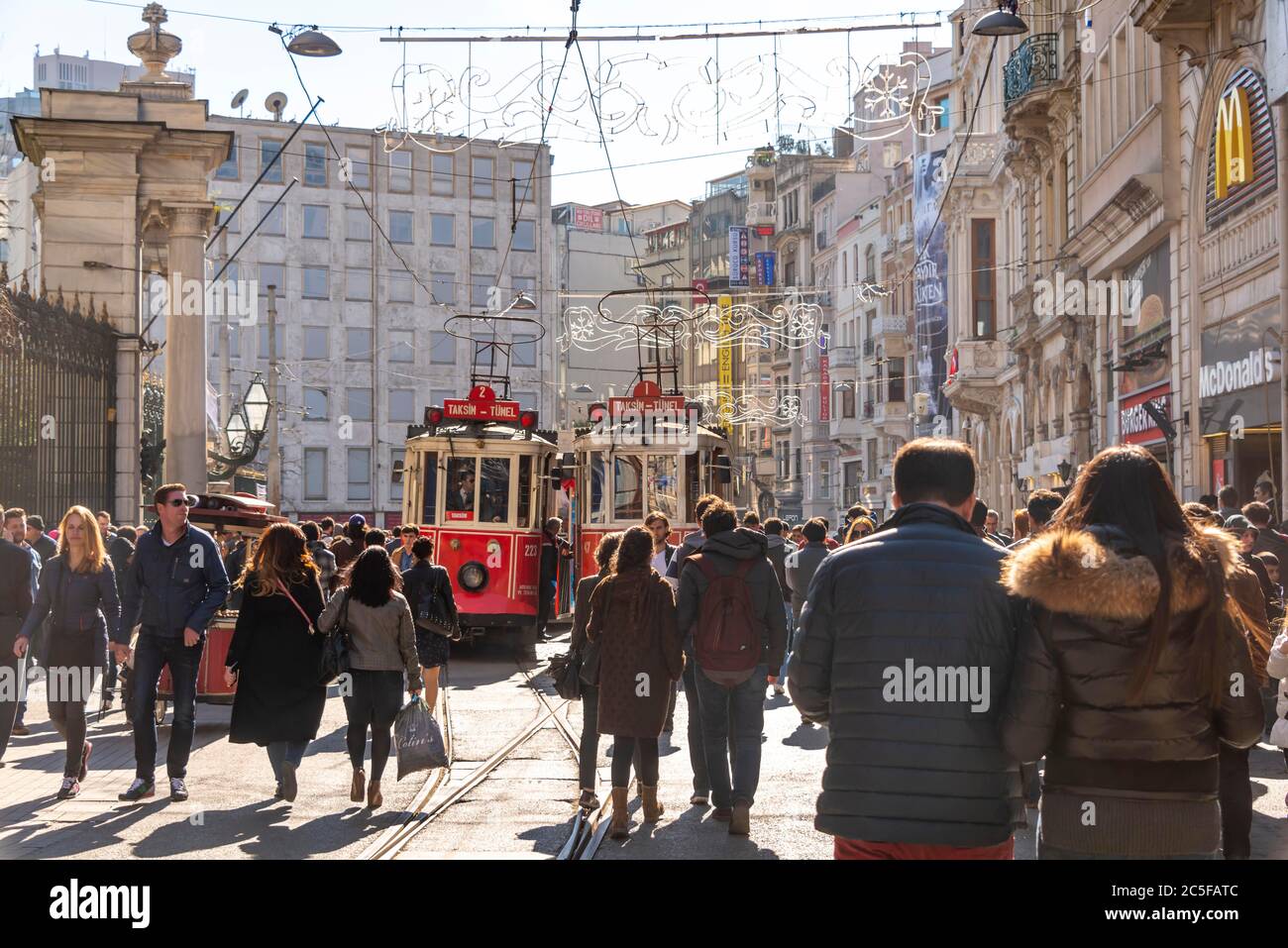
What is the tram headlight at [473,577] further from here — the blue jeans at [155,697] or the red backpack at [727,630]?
the red backpack at [727,630]

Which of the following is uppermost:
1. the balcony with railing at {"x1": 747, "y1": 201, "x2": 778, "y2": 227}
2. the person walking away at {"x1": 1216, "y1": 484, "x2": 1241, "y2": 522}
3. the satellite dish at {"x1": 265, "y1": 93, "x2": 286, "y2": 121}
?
the balcony with railing at {"x1": 747, "y1": 201, "x2": 778, "y2": 227}

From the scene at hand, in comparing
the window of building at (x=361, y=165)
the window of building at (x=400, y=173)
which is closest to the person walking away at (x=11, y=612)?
the window of building at (x=361, y=165)

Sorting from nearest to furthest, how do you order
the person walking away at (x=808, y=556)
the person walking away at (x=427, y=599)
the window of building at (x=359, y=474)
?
the person walking away at (x=427, y=599)
the person walking away at (x=808, y=556)
the window of building at (x=359, y=474)

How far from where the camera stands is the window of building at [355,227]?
68500 mm

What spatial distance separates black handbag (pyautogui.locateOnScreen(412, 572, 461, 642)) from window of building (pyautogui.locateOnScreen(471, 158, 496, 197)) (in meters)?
57.8

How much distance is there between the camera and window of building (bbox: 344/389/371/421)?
67.8 metres

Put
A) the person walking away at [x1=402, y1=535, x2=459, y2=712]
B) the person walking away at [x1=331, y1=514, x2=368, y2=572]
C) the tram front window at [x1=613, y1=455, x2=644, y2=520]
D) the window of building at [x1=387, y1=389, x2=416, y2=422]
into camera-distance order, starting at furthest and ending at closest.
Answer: the window of building at [x1=387, y1=389, x2=416, y2=422], the tram front window at [x1=613, y1=455, x2=644, y2=520], the person walking away at [x1=331, y1=514, x2=368, y2=572], the person walking away at [x1=402, y1=535, x2=459, y2=712]

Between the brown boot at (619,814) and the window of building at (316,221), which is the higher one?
the window of building at (316,221)

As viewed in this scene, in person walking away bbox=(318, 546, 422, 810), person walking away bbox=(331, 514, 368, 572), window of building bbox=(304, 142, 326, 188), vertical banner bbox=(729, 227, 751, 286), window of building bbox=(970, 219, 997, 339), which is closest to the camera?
person walking away bbox=(318, 546, 422, 810)

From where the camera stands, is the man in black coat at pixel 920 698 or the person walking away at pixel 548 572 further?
the person walking away at pixel 548 572

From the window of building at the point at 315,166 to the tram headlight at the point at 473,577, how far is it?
162ft

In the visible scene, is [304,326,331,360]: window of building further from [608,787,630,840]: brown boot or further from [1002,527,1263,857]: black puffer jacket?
[1002,527,1263,857]: black puffer jacket

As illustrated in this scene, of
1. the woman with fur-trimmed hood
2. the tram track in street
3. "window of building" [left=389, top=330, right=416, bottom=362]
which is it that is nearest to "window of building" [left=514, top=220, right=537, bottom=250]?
"window of building" [left=389, top=330, right=416, bottom=362]

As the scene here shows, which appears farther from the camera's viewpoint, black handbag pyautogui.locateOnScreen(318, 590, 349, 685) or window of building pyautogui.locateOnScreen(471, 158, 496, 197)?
window of building pyautogui.locateOnScreen(471, 158, 496, 197)
